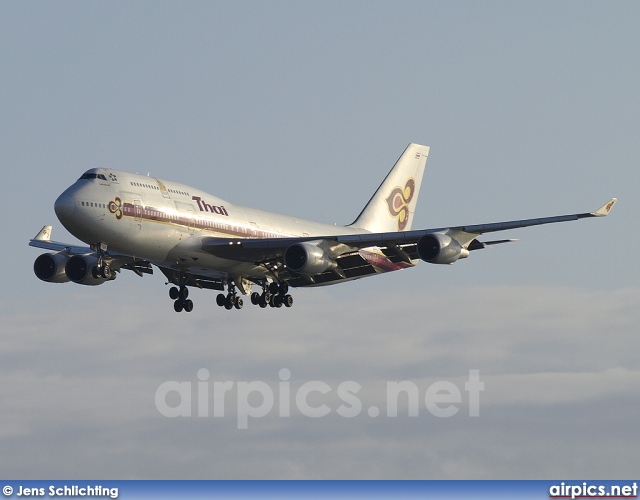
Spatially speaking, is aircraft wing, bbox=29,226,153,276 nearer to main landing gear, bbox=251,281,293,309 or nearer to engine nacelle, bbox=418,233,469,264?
main landing gear, bbox=251,281,293,309

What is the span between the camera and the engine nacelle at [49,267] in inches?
3041

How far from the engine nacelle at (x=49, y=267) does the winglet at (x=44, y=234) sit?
5.26 meters

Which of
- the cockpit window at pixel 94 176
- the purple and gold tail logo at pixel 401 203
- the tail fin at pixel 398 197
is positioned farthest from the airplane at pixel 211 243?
the purple and gold tail logo at pixel 401 203

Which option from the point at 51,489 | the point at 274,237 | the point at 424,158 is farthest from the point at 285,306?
the point at 424,158

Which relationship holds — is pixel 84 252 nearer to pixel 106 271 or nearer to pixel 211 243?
pixel 106 271

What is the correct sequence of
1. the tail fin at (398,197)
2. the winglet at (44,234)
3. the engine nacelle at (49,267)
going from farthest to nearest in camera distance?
1. the tail fin at (398,197)
2. the winglet at (44,234)
3. the engine nacelle at (49,267)

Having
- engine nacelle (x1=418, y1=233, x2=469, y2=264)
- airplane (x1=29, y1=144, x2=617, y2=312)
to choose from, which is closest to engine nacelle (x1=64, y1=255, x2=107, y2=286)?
airplane (x1=29, y1=144, x2=617, y2=312)

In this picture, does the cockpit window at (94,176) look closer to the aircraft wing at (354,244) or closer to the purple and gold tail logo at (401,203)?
the aircraft wing at (354,244)

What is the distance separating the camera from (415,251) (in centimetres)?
7481

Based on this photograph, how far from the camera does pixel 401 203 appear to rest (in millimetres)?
92812

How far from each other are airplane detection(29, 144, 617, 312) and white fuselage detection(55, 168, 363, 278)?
2.1 inches

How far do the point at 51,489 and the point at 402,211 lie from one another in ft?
109

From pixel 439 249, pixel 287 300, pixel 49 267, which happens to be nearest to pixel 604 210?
pixel 439 249

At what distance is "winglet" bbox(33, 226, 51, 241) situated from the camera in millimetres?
82562
